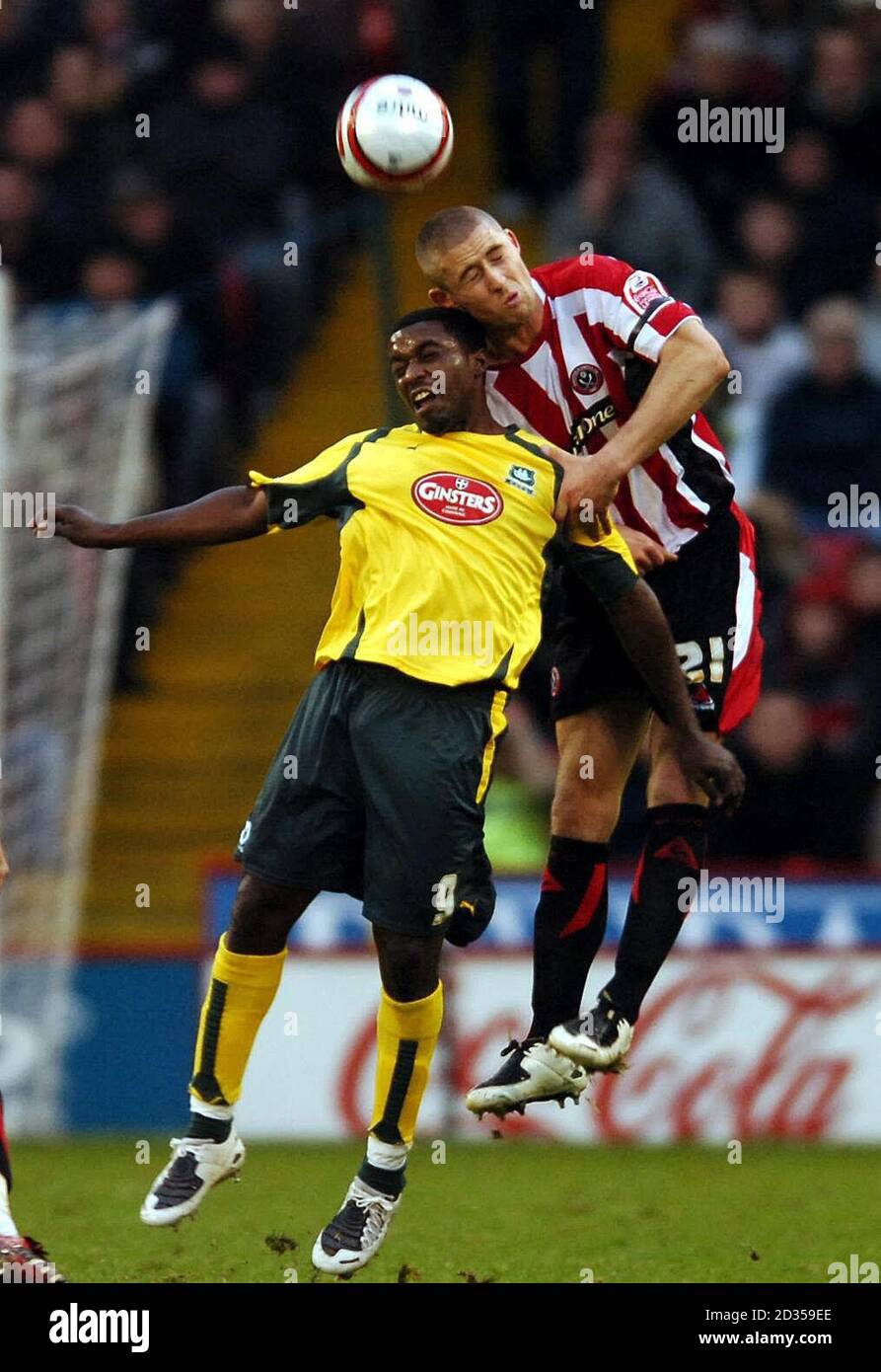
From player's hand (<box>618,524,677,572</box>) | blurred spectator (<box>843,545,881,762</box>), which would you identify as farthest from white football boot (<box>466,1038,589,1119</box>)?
blurred spectator (<box>843,545,881,762</box>)

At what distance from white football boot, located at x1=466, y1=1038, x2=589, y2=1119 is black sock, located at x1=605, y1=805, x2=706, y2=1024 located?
24 cm

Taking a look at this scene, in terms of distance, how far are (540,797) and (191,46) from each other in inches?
196

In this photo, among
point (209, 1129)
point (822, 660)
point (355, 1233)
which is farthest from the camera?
point (822, 660)

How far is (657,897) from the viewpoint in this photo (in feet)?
21.6

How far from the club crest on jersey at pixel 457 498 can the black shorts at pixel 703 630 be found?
56cm

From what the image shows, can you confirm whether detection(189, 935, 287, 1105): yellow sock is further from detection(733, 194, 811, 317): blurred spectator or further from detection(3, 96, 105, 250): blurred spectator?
detection(3, 96, 105, 250): blurred spectator

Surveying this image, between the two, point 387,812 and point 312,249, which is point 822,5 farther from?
point 387,812

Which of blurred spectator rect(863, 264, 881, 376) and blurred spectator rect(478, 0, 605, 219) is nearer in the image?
blurred spectator rect(863, 264, 881, 376)

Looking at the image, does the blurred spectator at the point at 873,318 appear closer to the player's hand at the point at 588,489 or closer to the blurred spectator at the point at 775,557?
the blurred spectator at the point at 775,557

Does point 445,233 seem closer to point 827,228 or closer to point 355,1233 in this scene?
point 355,1233

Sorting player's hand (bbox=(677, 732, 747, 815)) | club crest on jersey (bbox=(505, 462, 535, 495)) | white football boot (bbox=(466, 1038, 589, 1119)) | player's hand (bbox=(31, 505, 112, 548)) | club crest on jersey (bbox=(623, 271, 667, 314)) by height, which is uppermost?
club crest on jersey (bbox=(623, 271, 667, 314))

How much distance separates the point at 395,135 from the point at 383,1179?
8.99ft

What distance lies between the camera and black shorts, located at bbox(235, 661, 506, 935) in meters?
6.06

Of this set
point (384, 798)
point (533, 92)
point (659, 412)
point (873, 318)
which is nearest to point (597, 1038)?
point (384, 798)
